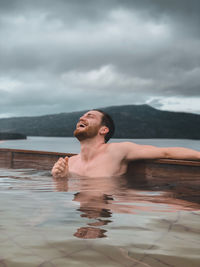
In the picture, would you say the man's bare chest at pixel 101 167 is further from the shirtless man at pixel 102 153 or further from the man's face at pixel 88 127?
the man's face at pixel 88 127

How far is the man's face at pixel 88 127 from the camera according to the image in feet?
15.4

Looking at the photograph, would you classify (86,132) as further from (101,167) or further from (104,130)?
(101,167)

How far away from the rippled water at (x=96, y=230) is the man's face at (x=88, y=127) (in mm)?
1631

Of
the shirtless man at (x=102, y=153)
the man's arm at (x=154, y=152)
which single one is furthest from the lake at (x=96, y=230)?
the shirtless man at (x=102, y=153)

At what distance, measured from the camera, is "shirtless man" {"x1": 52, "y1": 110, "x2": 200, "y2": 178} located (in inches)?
169

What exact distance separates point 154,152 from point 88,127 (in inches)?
46.5

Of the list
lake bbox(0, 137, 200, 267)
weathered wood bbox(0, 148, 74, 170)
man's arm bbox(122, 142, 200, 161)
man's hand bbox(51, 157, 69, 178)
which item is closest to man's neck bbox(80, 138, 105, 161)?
man's hand bbox(51, 157, 69, 178)

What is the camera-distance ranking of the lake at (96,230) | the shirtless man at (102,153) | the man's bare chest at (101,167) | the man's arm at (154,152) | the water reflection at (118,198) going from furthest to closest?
1. the man's bare chest at (101,167)
2. the shirtless man at (102,153)
3. the man's arm at (154,152)
4. the water reflection at (118,198)
5. the lake at (96,230)

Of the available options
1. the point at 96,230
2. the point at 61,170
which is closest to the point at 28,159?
the point at 61,170

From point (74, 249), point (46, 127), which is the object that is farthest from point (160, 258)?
point (46, 127)

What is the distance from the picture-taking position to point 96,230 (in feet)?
5.87

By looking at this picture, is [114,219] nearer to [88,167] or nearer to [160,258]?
[160,258]

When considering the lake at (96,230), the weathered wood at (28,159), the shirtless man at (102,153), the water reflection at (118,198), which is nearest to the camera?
the lake at (96,230)

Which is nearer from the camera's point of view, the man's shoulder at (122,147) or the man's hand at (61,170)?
the man's shoulder at (122,147)
